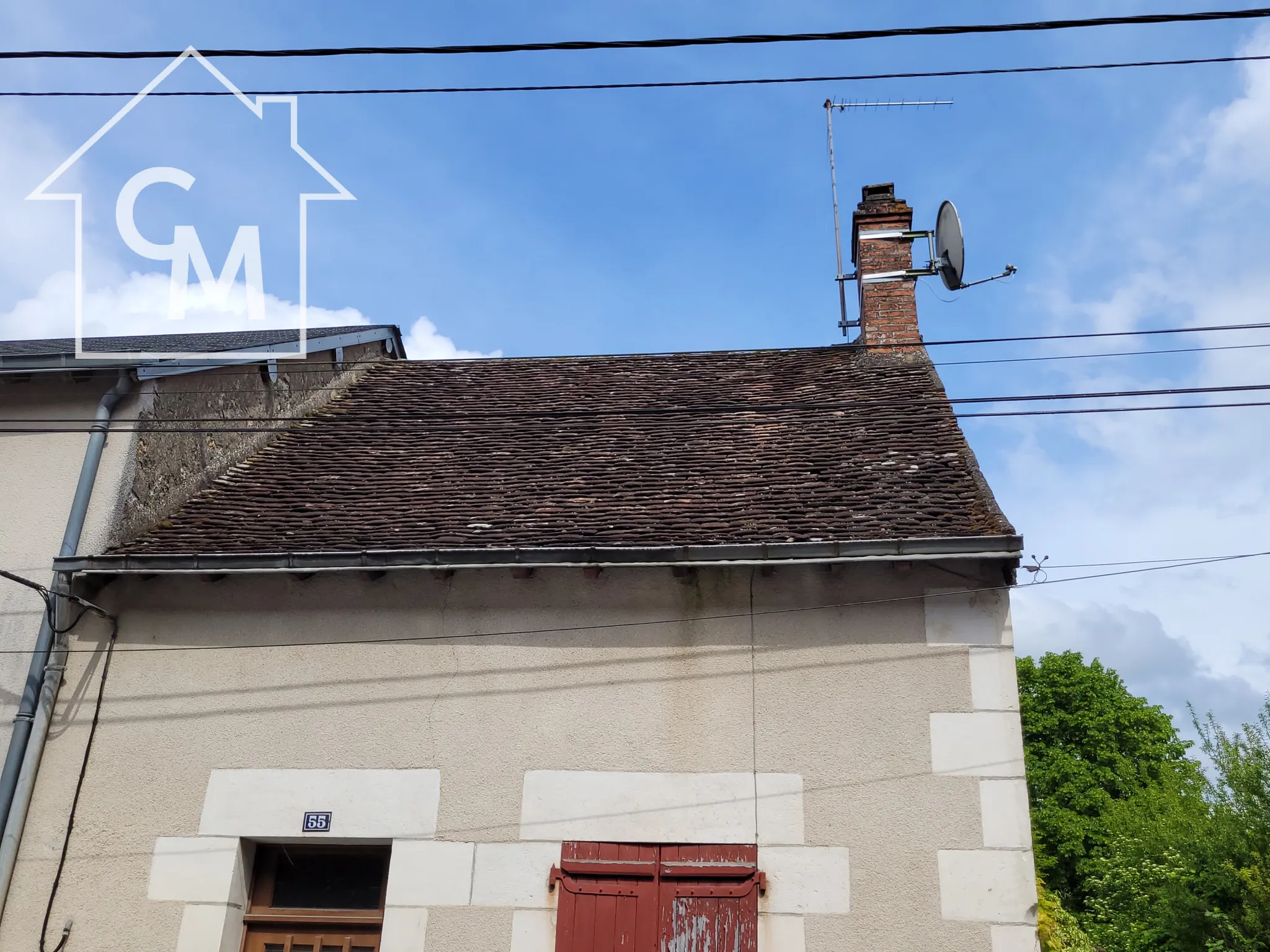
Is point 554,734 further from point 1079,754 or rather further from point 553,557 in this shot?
point 1079,754

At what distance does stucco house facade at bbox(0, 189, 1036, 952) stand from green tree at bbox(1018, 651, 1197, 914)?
2372 centimetres

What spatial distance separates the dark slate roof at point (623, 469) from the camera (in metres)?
7.05

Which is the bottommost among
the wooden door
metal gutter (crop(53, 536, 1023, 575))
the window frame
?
the wooden door

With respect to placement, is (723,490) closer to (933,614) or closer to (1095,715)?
(933,614)

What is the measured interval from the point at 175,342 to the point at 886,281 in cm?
751

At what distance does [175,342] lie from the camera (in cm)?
1057

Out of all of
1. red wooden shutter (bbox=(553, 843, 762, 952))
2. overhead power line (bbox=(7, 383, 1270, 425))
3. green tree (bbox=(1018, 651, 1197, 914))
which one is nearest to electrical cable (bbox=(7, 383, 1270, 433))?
overhead power line (bbox=(7, 383, 1270, 425))

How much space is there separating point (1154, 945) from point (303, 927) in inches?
744

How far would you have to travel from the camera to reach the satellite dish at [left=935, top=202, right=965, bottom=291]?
973cm

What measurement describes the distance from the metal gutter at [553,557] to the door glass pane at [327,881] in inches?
74.4

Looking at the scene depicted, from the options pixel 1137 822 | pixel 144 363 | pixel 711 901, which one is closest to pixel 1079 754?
pixel 1137 822

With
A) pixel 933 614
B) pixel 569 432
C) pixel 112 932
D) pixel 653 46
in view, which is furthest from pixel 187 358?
pixel 933 614

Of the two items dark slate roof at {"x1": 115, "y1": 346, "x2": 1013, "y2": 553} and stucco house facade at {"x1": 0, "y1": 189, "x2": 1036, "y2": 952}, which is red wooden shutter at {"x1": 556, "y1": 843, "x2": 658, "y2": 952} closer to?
stucco house facade at {"x1": 0, "y1": 189, "x2": 1036, "y2": 952}

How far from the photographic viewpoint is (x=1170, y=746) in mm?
29188
